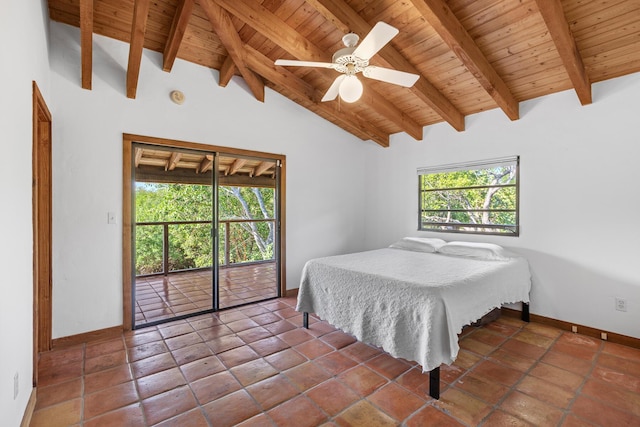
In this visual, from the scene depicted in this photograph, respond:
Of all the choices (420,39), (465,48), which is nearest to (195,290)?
(420,39)

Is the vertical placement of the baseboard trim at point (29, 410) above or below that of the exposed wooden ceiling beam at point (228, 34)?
below

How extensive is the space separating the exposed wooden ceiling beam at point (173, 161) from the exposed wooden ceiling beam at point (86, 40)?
98 centimetres

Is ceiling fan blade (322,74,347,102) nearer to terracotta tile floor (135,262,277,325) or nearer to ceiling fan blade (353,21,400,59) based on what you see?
ceiling fan blade (353,21,400,59)

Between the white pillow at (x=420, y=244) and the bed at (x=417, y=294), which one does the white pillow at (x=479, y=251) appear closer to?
the bed at (x=417, y=294)

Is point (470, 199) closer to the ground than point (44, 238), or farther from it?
farther from it

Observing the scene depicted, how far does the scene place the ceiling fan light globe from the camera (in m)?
2.41

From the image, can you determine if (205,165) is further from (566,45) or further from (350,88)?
(566,45)

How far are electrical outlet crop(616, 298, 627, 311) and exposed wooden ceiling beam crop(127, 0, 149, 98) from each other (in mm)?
4863

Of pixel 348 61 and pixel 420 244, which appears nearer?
pixel 348 61

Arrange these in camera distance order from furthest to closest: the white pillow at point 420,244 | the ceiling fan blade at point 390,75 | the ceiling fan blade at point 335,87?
the white pillow at point 420,244 < the ceiling fan blade at point 335,87 < the ceiling fan blade at point 390,75

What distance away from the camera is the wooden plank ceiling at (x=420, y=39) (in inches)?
93.4

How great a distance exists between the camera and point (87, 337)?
117 inches

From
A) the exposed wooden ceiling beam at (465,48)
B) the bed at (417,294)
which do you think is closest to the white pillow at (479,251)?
the bed at (417,294)

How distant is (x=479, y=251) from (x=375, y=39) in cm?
252
